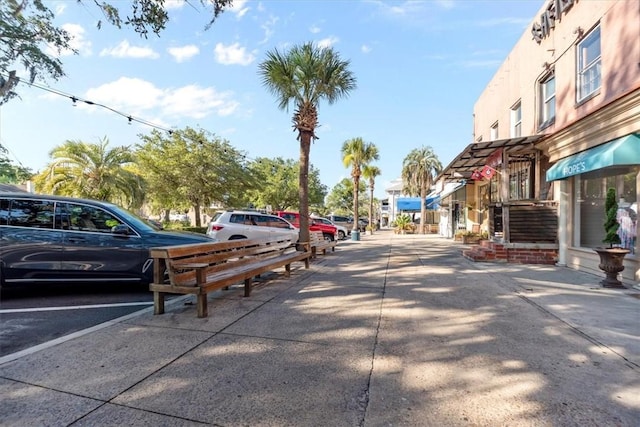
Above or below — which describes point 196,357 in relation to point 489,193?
below

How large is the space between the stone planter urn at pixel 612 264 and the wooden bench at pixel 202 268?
253 inches

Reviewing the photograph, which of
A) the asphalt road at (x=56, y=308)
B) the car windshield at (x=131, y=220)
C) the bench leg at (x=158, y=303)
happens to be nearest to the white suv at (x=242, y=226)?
the car windshield at (x=131, y=220)

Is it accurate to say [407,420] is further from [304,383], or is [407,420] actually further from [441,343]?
[441,343]

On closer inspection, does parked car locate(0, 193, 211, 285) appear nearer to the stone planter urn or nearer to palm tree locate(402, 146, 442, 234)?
the stone planter urn

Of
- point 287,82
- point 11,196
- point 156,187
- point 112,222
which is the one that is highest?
point 287,82

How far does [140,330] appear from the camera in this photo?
443 centimetres

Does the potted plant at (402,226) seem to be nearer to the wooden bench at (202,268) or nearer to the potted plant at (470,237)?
the potted plant at (470,237)

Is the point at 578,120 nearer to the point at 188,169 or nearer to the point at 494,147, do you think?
the point at 494,147

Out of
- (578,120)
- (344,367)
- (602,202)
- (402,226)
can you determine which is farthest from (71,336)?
(402,226)

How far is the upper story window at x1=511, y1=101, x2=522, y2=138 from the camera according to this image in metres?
13.9

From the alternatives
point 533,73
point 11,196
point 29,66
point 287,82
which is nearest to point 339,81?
point 287,82

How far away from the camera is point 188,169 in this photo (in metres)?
24.6

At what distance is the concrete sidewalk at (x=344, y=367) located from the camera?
2658mm

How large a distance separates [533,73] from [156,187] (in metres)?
22.5
